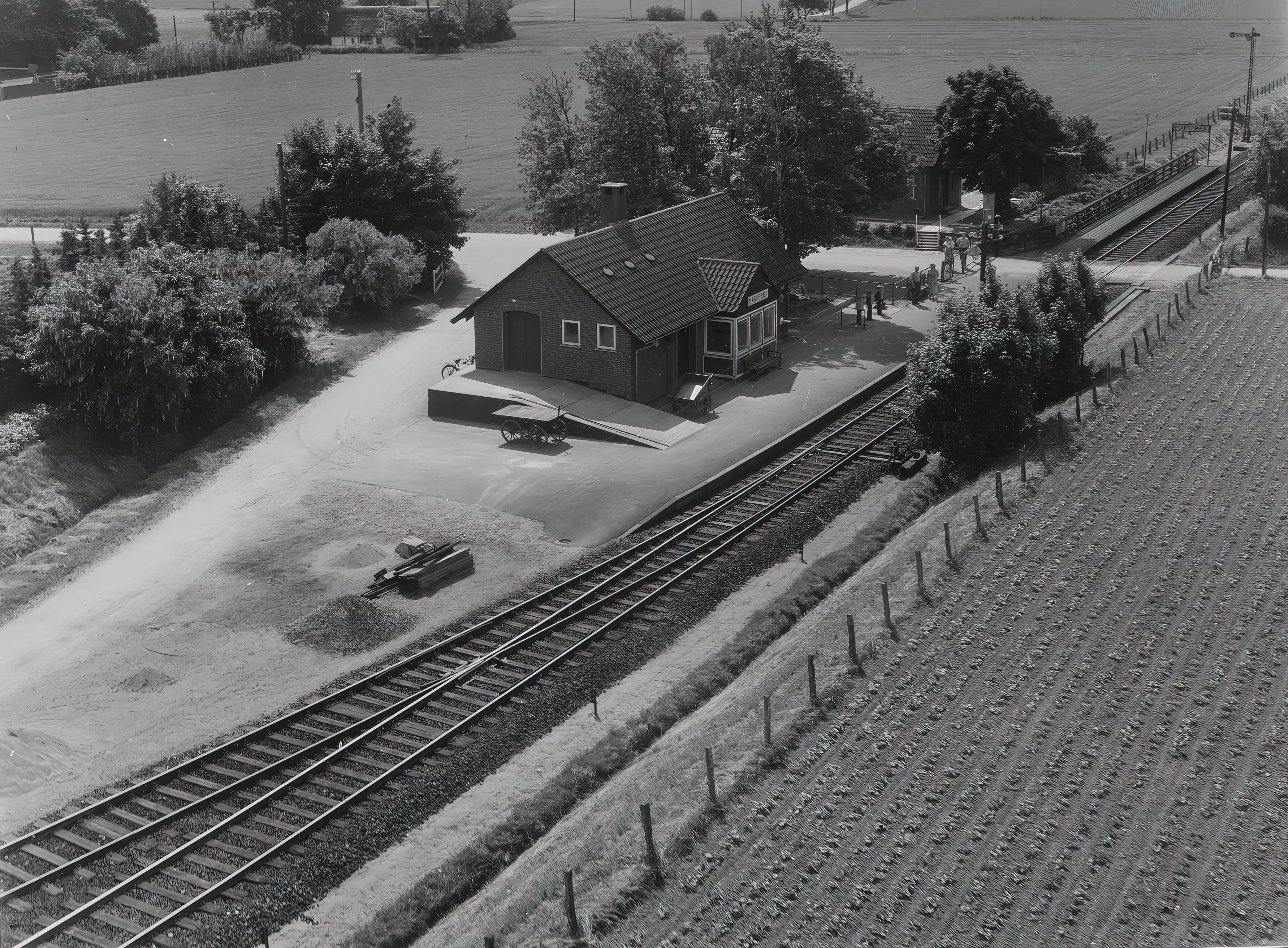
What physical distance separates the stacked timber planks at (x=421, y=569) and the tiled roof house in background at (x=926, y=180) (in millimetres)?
43433

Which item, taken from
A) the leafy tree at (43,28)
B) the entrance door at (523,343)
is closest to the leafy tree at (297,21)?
the leafy tree at (43,28)

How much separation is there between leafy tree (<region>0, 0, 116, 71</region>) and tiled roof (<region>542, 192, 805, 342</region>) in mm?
21264

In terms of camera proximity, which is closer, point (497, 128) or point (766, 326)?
point (766, 326)

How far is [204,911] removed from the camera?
61.0 feet

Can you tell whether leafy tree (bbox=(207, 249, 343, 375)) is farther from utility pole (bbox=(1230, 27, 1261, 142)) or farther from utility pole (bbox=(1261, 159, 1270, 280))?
utility pole (bbox=(1230, 27, 1261, 142))

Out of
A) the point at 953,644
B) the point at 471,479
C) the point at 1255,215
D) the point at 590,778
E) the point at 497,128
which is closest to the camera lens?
the point at 590,778

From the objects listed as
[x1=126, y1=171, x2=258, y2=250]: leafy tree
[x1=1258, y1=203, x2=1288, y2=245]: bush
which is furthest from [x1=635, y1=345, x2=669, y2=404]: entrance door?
[x1=1258, y1=203, x2=1288, y2=245]: bush

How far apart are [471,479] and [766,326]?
1473cm

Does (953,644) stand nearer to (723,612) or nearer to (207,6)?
(723,612)

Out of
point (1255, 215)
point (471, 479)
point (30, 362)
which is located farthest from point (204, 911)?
point (1255, 215)

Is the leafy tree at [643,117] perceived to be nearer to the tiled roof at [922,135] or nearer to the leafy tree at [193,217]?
the tiled roof at [922,135]

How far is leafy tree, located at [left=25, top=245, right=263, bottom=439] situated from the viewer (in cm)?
3762

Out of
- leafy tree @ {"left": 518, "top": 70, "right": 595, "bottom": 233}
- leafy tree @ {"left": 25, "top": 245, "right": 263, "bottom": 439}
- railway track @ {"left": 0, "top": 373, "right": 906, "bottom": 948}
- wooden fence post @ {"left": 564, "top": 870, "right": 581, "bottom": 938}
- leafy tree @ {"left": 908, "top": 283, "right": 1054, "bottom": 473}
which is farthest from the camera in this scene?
leafy tree @ {"left": 518, "top": 70, "right": 595, "bottom": 233}

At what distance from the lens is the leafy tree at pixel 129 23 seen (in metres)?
62.4
